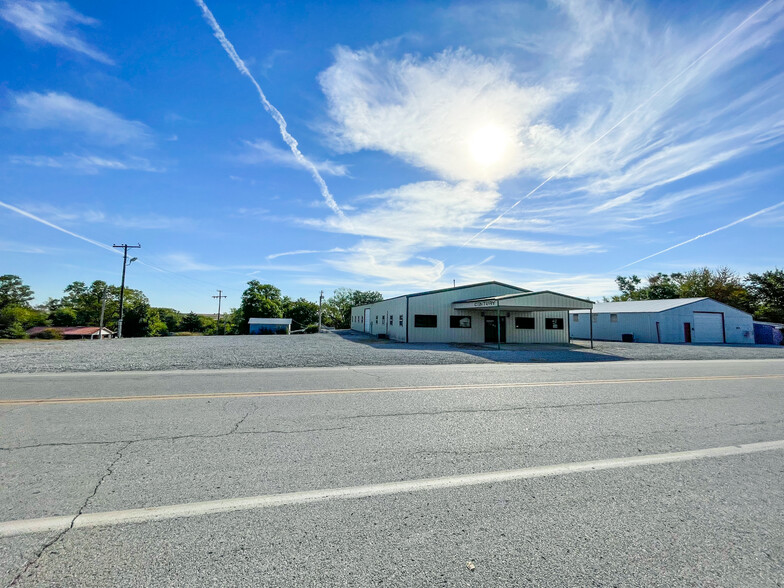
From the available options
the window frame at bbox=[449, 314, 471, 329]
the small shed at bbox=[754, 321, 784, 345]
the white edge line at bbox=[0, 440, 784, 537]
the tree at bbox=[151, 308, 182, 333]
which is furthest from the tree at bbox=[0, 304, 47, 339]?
the small shed at bbox=[754, 321, 784, 345]

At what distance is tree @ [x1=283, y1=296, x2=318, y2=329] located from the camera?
195 ft

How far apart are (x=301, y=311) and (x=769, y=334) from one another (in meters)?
55.3

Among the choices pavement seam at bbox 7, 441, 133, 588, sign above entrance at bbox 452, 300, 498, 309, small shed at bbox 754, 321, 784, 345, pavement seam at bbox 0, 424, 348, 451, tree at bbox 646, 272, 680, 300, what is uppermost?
tree at bbox 646, 272, 680, 300

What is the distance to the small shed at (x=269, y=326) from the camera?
49156 millimetres

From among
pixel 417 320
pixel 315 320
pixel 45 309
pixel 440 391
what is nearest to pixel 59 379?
pixel 440 391

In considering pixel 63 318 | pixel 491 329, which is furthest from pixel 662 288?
pixel 63 318

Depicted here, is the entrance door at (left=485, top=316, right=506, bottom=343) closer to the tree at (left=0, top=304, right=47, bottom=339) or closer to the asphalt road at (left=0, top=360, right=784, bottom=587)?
the asphalt road at (left=0, top=360, right=784, bottom=587)

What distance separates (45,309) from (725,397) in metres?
88.2

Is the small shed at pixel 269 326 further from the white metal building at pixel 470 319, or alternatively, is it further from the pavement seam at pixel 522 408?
the pavement seam at pixel 522 408

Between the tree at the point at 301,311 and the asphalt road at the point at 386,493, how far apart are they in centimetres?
5392

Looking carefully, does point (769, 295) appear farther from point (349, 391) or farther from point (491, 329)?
point (349, 391)

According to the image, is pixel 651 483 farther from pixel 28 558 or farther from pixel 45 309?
pixel 45 309

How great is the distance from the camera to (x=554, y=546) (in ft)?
7.72

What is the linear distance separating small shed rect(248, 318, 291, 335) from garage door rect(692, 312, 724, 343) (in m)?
43.4
